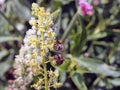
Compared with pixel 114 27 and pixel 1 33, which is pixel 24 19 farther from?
pixel 114 27

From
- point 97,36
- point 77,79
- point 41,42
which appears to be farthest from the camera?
point 97,36

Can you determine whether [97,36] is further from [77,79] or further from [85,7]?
[77,79]

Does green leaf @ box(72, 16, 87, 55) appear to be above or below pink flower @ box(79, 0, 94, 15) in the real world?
below

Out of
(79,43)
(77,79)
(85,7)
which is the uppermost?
(85,7)

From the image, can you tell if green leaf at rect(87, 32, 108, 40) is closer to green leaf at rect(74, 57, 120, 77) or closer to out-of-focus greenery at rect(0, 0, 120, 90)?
out-of-focus greenery at rect(0, 0, 120, 90)

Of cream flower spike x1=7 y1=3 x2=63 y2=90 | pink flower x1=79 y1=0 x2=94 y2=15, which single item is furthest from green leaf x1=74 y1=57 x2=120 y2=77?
cream flower spike x1=7 y1=3 x2=63 y2=90

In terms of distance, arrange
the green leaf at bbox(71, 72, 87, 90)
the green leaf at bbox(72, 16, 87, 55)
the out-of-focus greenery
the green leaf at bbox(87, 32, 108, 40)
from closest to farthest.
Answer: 1. the green leaf at bbox(71, 72, 87, 90)
2. the green leaf at bbox(72, 16, 87, 55)
3. the out-of-focus greenery
4. the green leaf at bbox(87, 32, 108, 40)

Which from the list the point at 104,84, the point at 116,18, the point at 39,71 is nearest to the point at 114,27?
the point at 116,18

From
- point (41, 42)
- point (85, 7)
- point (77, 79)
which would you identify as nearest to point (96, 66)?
point (77, 79)
